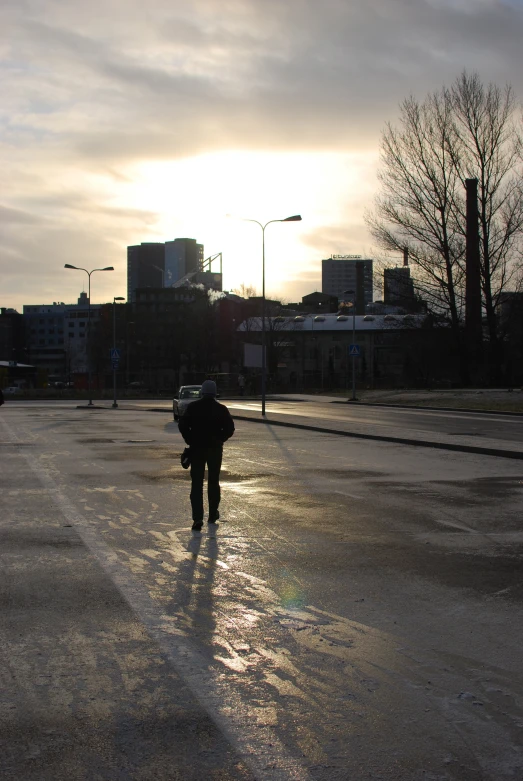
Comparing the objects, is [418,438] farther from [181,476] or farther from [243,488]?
[243,488]

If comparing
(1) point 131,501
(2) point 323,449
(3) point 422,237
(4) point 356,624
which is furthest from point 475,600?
(3) point 422,237

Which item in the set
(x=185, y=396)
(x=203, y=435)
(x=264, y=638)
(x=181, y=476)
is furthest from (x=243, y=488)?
(x=185, y=396)

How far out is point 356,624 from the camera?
19.1 ft

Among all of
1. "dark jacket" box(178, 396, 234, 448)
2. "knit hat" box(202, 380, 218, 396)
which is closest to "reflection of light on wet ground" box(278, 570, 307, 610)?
"dark jacket" box(178, 396, 234, 448)

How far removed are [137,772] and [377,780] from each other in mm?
1038

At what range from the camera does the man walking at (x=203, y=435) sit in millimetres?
9750

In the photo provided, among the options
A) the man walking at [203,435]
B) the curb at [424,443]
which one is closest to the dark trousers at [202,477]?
the man walking at [203,435]

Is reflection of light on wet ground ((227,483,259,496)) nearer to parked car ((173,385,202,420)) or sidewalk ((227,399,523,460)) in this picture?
sidewalk ((227,399,523,460))

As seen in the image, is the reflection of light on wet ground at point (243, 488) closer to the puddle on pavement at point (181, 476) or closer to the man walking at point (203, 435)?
the puddle on pavement at point (181, 476)

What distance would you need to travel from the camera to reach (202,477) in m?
9.88

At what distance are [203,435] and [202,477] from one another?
0.50 m

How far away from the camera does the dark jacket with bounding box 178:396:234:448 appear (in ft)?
32.2

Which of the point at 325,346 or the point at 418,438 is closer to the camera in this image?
the point at 418,438

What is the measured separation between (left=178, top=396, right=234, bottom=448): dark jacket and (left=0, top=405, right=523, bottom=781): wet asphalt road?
3.36 ft
